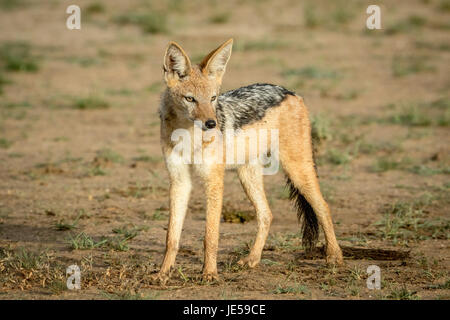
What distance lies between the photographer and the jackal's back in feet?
16.5

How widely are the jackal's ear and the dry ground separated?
4.89ft

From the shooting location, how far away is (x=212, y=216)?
15.7ft

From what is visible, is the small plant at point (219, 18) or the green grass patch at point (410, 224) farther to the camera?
the small plant at point (219, 18)

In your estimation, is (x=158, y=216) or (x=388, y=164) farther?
(x=388, y=164)

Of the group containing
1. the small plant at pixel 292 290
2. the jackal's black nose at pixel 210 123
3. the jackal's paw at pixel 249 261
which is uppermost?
the jackal's black nose at pixel 210 123

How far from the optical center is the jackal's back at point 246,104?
16.5 feet

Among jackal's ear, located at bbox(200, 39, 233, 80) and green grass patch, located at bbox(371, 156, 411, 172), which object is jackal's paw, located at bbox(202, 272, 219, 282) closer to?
jackal's ear, located at bbox(200, 39, 233, 80)

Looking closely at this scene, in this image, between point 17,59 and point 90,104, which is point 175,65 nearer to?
point 90,104

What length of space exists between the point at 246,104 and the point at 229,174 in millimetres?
3064

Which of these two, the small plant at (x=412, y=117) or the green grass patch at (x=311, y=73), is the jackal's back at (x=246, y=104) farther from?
the green grass patch at (x=311, y=73)

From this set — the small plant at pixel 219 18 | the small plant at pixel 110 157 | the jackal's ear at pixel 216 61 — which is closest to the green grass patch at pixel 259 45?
the small plant at pixel 219 18

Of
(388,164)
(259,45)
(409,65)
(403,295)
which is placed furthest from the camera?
(259,45)

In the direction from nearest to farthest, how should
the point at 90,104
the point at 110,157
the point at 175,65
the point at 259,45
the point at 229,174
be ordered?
the point at 175,65, the point at 229,174, the point at 110,157, the point at 90,104, the point at 259,45

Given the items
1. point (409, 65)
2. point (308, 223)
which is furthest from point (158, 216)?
point (409, 65)
